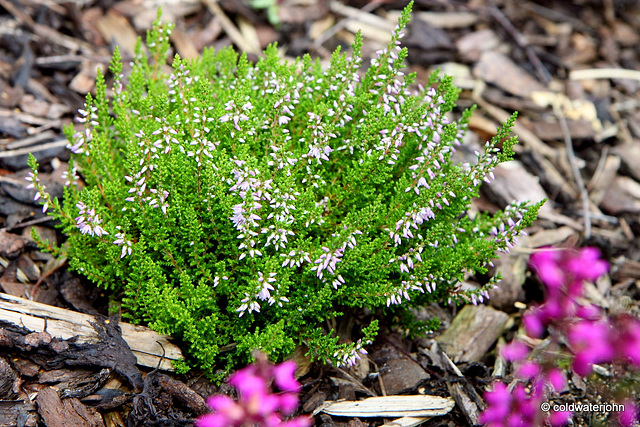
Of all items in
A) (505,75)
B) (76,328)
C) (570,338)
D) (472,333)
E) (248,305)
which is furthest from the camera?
(505,75)

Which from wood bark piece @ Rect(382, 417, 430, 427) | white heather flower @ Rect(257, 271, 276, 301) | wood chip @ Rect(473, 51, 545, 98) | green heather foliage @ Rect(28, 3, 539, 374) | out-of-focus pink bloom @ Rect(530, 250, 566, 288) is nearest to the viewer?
out-of-focus pink bloom @ Rect(530, 250, 566, 288)

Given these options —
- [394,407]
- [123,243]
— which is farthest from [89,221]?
[394,407]

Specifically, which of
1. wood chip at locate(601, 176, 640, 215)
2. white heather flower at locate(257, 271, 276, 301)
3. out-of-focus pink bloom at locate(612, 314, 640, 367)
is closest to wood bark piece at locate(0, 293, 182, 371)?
white heather flower at locate(257, 271, 276, 301)

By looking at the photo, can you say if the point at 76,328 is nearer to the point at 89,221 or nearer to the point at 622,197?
the point at 89,221

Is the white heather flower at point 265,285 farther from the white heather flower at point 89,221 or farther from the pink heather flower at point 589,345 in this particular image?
the pink heather flower at point 589,345

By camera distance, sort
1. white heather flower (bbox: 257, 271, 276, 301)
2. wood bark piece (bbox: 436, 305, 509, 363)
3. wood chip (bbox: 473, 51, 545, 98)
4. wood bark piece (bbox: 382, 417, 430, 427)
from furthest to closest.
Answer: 1. wood chip (bbox: 473, 51, 545, 98)
2. wood bark piece (bbox: 436, 305, 509, 363)
3. wood bark piece (bbox: 382, 417, 430, 427)
4. white heather flower (bbox: 257, 271, 276, 301)

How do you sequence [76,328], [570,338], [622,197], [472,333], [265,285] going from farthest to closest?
[622,197]
[472,333]
[76,328]
[265,285]
[570,338]

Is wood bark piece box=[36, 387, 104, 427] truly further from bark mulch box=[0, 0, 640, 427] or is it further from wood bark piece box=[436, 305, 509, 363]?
wood bark piece box=[436, 305, 509, 363]
